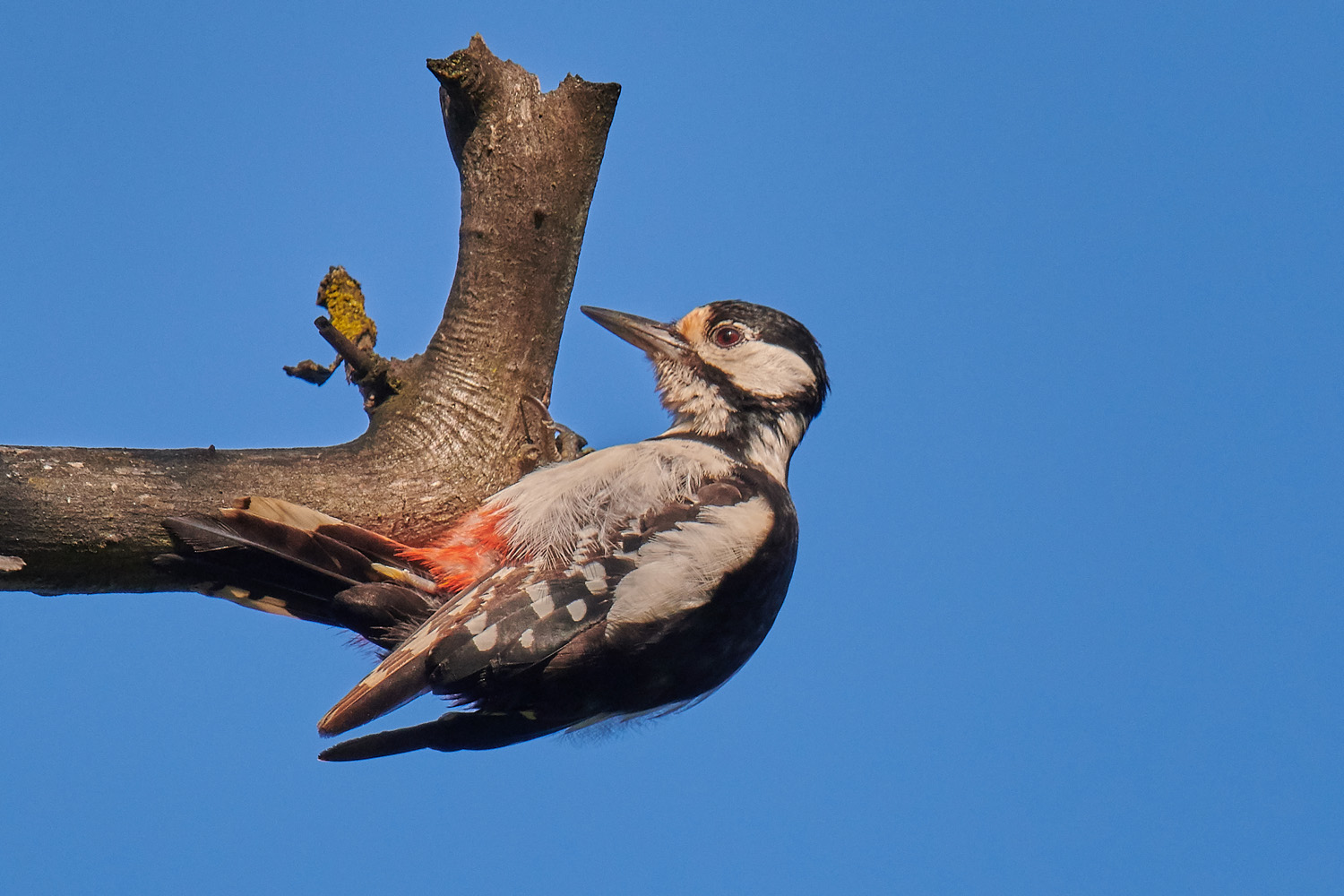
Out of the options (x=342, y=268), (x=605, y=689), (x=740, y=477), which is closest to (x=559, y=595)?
(x=605, y=689)

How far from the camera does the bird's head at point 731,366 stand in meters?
3.35

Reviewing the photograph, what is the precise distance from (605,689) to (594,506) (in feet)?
1.53

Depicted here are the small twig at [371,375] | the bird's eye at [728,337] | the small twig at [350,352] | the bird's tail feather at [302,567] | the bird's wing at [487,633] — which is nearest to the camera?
the bird's wing at [487,633]

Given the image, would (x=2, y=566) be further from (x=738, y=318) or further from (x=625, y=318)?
(x=738, y=318)

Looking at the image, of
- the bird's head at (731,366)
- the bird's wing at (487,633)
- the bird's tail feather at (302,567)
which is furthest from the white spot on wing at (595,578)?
the bird's head at (731,366)

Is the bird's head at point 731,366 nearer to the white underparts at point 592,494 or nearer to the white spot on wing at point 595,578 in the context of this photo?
the white underparts at point 592,494

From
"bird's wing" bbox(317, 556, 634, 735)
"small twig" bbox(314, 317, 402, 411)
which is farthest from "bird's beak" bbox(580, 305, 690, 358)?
"bird's wing" bbox(317, 556, 634, 735)

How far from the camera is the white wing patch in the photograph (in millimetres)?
2609

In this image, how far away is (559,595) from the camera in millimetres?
2594

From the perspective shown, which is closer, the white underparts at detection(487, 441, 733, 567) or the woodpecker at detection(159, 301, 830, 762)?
the woodpecker at detection(159, 301, 830, 762)

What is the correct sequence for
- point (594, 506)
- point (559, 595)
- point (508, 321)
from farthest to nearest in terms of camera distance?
point (508, 321)
point (594, 506)
point (559, 595)

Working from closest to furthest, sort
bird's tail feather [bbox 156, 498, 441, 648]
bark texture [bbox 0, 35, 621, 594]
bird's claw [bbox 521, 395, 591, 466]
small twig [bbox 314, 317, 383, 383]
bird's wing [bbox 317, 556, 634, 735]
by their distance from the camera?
bird's wing [bbox 317, 556, 634, 735] < bird's tail feather [bbox 156, 498, 441, 648] < bark texture [bbox 0, 35, 621, 594] < small twig [bbox 314, 317, 383, 383] < bird's claw [bbox 521, 395, 591, 466]

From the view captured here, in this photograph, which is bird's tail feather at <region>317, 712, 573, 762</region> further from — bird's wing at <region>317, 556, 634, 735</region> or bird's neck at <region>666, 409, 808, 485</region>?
bird's neck at <region>666, 409, 808, 485</region>

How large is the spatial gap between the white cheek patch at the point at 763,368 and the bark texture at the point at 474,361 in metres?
0.52
